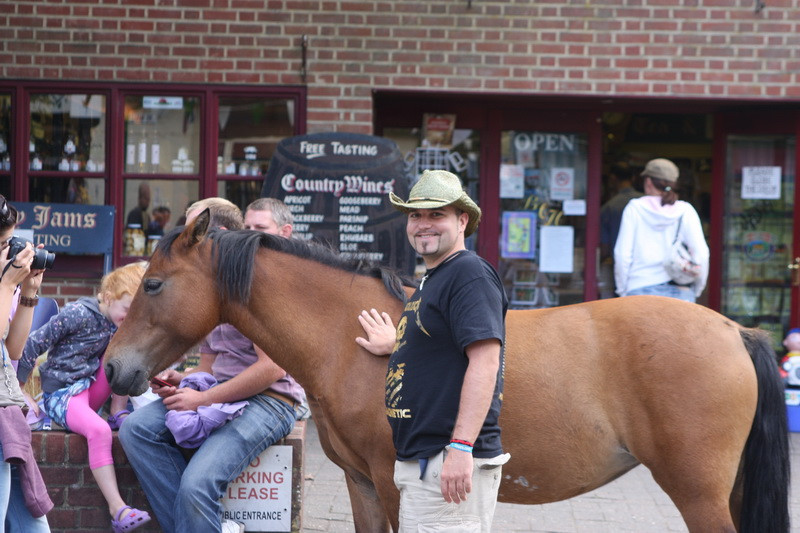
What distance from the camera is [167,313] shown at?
11.6 feet

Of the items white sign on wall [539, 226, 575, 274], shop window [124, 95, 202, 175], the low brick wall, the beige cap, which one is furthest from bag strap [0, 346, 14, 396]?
white sign on wall [539, 226, 575, 274]

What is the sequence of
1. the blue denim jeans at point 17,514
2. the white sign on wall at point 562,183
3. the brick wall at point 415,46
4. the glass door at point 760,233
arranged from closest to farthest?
the blue denim jeans at point 17,514 → the brick wall at point 415,46 → the glass door at point 760,233 → the white sign on wall at point 562,183

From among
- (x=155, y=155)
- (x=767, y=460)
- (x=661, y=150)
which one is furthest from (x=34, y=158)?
(x=767, y=460)

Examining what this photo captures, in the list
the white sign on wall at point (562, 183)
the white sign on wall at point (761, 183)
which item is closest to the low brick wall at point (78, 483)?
the white sign on wall at point (562, 183)

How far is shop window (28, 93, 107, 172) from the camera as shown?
25.8 ft

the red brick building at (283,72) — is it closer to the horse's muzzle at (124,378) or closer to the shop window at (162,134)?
the shop window at (162,134)

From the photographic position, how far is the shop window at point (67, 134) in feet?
25.8

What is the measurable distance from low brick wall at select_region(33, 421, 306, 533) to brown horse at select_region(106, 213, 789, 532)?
23.1 inches

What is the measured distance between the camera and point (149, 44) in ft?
25.2

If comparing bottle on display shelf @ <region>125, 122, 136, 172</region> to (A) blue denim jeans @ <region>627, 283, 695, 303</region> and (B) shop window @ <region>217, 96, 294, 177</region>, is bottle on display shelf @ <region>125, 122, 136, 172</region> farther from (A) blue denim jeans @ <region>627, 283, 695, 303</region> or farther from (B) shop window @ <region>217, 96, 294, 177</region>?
(A) blue denim jeans @ <region>627, 283, 695, 303</region>

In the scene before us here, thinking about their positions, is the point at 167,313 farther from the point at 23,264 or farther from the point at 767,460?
the point at 767,460

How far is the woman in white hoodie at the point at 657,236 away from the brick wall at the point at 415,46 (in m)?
1.12

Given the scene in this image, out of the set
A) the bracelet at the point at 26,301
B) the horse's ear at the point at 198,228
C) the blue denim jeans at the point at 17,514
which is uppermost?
the horse's ear at the point at 198,228

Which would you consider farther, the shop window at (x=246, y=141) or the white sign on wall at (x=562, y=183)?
the white sign on wall at (x=562, y=183)
